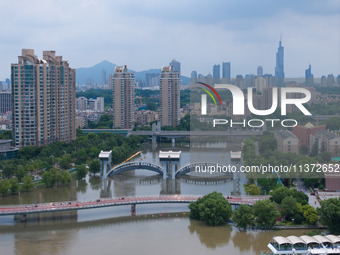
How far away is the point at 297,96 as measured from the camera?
12.2 meters

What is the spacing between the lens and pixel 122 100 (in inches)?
854

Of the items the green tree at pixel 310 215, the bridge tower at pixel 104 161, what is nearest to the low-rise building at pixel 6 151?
the bridge tower at pixel 104 161

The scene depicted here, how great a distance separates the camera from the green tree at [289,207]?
775 cm

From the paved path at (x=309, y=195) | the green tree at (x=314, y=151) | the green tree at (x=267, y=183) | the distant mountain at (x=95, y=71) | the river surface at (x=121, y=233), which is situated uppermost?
the distant mountain at (x=95, y=71)

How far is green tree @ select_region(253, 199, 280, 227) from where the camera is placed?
7.49m

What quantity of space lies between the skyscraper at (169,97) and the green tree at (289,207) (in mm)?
14929

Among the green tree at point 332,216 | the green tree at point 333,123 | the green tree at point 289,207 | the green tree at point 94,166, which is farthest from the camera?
the green tree at point 333,123

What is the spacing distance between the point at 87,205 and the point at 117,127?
1338 cm

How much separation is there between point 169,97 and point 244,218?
601 inches

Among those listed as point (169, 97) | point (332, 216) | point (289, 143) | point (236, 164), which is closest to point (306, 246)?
point (332, 216)

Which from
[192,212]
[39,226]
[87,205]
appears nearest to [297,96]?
[192,212]

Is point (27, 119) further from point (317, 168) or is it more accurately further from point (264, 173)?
point (317, 168)

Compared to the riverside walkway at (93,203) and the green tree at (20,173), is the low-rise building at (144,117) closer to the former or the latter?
the green tree at (20,173)

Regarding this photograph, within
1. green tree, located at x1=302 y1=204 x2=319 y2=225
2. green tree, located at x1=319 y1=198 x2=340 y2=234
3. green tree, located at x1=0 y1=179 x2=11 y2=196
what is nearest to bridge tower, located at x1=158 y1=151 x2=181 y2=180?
green tree, located at x1=0 y1=179 x2=11 y2=196
